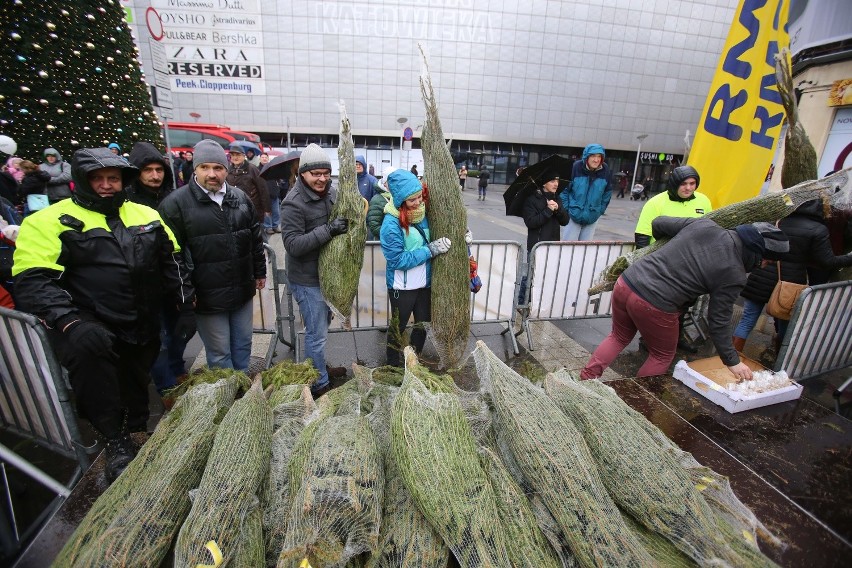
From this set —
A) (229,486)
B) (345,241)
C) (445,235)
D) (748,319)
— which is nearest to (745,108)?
(748,319)

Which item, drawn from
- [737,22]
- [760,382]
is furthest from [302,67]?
[760,382]

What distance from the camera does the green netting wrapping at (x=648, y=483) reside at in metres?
1.41

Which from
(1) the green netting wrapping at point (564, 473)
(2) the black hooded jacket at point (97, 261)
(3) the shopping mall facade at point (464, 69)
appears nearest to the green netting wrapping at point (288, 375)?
(2) the black hooded jacket at point (97, 261)

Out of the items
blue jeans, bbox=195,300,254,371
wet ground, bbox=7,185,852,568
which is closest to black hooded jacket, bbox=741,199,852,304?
wet ground, bbox=7,185,852,568

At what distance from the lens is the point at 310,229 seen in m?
3.42

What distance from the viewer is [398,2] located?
2945 cm

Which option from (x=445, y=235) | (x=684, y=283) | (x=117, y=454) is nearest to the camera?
(x=117, y=454)

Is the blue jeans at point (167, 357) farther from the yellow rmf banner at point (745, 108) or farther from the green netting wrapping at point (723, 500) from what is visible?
the yellow rmf banner at point (745, 108)

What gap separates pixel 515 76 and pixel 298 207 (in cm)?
3522

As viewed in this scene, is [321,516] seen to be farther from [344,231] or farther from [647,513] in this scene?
[344,231]

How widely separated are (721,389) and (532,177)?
3.64 metres

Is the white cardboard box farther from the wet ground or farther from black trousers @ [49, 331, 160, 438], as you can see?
black trousers @ [49, 331, 160, 438]

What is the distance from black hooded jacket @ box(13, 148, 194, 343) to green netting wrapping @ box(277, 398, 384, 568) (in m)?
1.79

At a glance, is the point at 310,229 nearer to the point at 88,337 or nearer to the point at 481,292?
the point at 88,337
